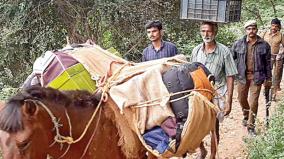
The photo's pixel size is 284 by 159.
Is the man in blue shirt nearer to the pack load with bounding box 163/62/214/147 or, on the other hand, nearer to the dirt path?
the dirt path

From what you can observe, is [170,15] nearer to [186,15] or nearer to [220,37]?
[220,37]

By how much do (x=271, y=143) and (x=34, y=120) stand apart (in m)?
2.69

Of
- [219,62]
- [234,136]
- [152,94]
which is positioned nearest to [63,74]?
[152,94]

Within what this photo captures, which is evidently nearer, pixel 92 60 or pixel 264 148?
pixel 92 60

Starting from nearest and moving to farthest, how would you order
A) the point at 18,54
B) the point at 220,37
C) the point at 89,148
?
the point at 89,148, the point at 18,54, the point at 220,37

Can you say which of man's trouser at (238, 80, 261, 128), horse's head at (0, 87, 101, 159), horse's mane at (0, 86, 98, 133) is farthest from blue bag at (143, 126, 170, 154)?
man's trouser at (238, 80, 261, 128)

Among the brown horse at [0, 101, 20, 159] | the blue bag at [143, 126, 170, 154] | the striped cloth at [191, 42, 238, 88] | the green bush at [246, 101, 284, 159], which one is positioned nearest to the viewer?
the brown horse at [0, 101, 20, 159]

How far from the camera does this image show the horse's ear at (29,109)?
151 inches

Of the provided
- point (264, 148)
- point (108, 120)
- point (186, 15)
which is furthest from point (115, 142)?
point (186, 15)

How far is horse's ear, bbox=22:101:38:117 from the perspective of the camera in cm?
383

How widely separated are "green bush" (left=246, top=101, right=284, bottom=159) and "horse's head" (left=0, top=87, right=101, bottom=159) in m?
2.20

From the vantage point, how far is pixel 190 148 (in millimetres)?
4832

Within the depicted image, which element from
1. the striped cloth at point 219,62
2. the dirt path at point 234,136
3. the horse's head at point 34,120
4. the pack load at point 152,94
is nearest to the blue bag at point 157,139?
the pack load at point 152,94

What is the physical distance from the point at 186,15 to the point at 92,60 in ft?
9.62
